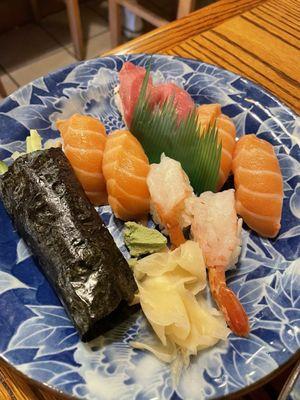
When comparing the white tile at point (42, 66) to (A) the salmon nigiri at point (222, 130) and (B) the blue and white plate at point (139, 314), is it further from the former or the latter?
(A) the salmon nigiri at point (222, 130)

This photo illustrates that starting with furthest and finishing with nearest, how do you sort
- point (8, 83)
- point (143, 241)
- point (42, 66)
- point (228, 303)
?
point (42, 66) < point (8, 83) < point (143, 241) < point (228, 303)

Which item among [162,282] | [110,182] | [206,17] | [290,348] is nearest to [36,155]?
[110,182]

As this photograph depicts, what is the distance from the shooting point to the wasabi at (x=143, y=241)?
4.02 feet

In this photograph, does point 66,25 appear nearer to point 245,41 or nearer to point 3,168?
point 245,41

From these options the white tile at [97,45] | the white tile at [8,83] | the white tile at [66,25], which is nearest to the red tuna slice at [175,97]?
the white tile at [8,83]

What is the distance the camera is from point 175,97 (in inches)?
58.4

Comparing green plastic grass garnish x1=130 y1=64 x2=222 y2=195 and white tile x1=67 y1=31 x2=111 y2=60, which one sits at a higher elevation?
green plastic grass garnish x1=130 y1=64 x2=222 y2=195

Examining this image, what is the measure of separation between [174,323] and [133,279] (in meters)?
0.16

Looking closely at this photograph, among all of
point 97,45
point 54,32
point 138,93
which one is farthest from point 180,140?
point 54,32

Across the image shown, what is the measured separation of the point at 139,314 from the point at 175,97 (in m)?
0.78

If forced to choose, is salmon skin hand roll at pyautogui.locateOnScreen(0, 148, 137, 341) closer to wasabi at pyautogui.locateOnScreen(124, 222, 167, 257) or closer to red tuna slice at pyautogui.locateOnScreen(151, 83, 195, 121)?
wasabi at pyautogui.locateOnScreen(124, 222, 167, 257)

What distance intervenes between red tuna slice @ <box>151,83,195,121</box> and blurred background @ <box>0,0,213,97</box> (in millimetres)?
1889

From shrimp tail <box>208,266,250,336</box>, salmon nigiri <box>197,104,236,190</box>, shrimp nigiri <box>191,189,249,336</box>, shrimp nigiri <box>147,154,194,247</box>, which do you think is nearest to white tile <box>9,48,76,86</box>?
salmon nigiri <box>197,104,236,190</box>

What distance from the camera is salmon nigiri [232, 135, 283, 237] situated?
1.26 meters
